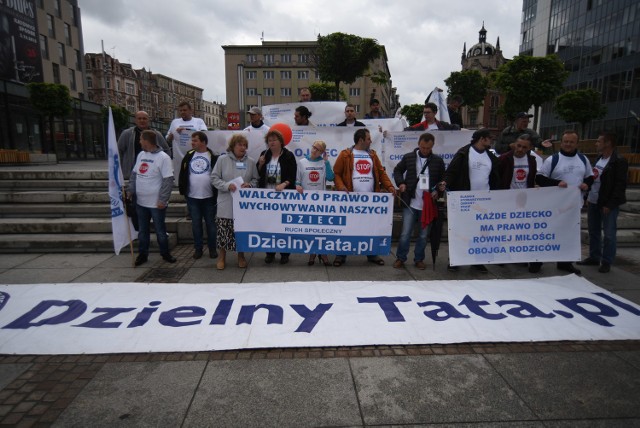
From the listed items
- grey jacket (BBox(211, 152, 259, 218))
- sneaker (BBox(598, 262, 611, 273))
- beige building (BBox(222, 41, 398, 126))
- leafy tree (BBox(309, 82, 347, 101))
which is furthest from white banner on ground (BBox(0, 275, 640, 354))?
beige building (BBox(222, 41, 398, 126))

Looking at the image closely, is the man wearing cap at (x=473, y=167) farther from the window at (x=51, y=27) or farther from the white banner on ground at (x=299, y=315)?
the window at (x=51, y=27)

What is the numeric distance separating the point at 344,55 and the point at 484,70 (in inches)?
3621

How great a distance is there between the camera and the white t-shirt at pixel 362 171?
5766 millimetres

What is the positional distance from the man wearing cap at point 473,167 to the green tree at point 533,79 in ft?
74.0

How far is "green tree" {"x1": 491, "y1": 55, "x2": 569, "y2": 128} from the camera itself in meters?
24.8

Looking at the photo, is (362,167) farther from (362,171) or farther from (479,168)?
(479,168)

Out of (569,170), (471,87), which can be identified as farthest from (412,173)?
(471,87)

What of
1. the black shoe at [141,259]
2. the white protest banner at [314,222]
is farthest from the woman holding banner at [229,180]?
the black shoe at [141,259]

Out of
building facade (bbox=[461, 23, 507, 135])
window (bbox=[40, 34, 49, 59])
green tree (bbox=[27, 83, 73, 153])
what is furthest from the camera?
building facade (bbox=[461, 23, 507, 135])

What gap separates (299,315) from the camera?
13.3ft

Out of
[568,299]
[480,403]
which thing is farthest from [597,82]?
[480,403]

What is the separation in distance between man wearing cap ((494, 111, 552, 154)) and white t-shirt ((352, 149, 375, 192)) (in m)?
2.38

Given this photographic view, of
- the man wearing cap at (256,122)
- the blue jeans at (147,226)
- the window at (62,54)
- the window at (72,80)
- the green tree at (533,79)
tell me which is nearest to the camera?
the blue jeans at (147,226)

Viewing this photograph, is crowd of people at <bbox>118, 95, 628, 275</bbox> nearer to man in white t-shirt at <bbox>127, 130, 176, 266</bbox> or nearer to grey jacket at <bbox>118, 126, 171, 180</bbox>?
man in white t-shirt at <bbox>127, 130, 176, 266</bbox>
